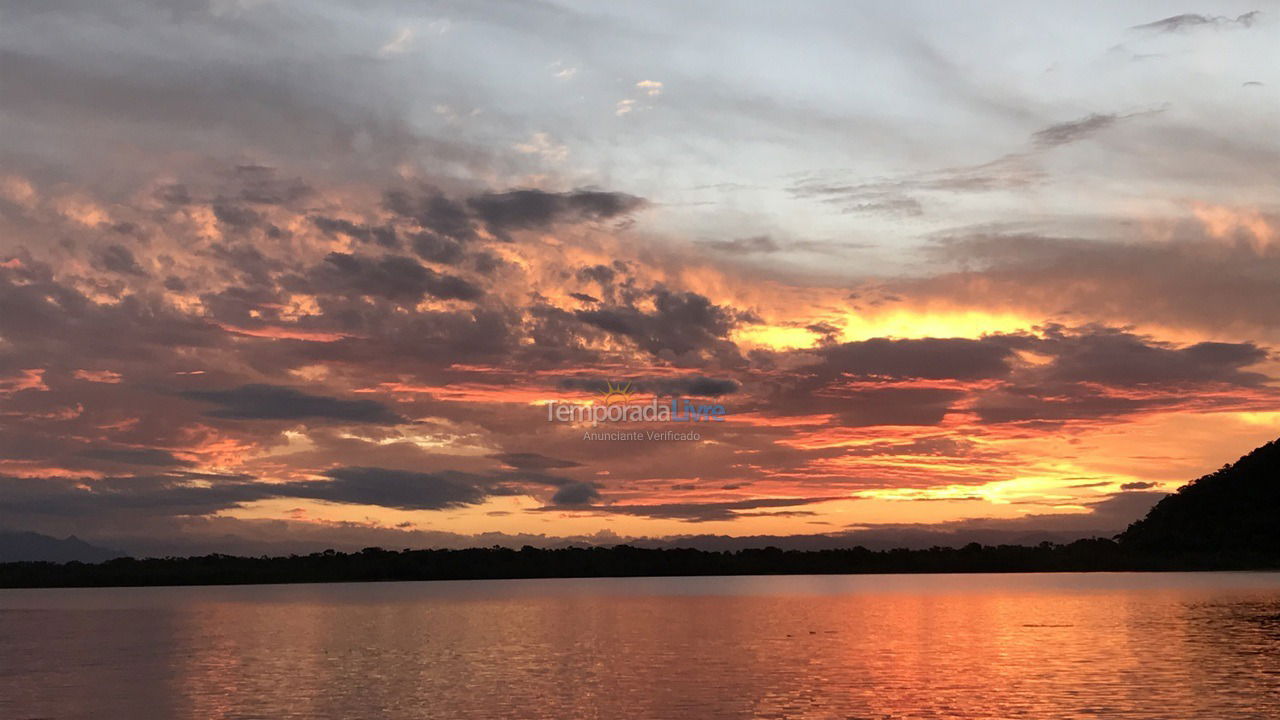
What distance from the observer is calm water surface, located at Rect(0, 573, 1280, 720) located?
183 ft

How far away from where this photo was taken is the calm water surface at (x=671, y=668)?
2191 inches

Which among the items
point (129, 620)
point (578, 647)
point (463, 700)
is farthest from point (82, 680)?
point (129, 620)

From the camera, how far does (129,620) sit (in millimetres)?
157000

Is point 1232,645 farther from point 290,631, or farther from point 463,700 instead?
point 290,631

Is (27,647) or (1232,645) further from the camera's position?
(27,647)

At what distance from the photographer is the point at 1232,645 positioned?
81812 mm

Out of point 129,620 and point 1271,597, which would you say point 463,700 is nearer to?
point 129,620

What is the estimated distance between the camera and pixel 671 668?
7475 centimetres

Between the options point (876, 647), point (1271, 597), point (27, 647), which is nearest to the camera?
point (876, 647)

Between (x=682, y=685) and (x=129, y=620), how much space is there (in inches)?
4564

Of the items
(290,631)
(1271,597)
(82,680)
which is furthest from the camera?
(1271,597)

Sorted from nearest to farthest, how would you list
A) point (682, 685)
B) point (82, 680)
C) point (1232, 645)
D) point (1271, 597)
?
point (682, 685), point (82, 680), point (1232, 645), point (1271, 597)

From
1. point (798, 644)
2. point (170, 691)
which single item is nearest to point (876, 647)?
point (798, 644)

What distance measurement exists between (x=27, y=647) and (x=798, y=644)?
6502 cm
